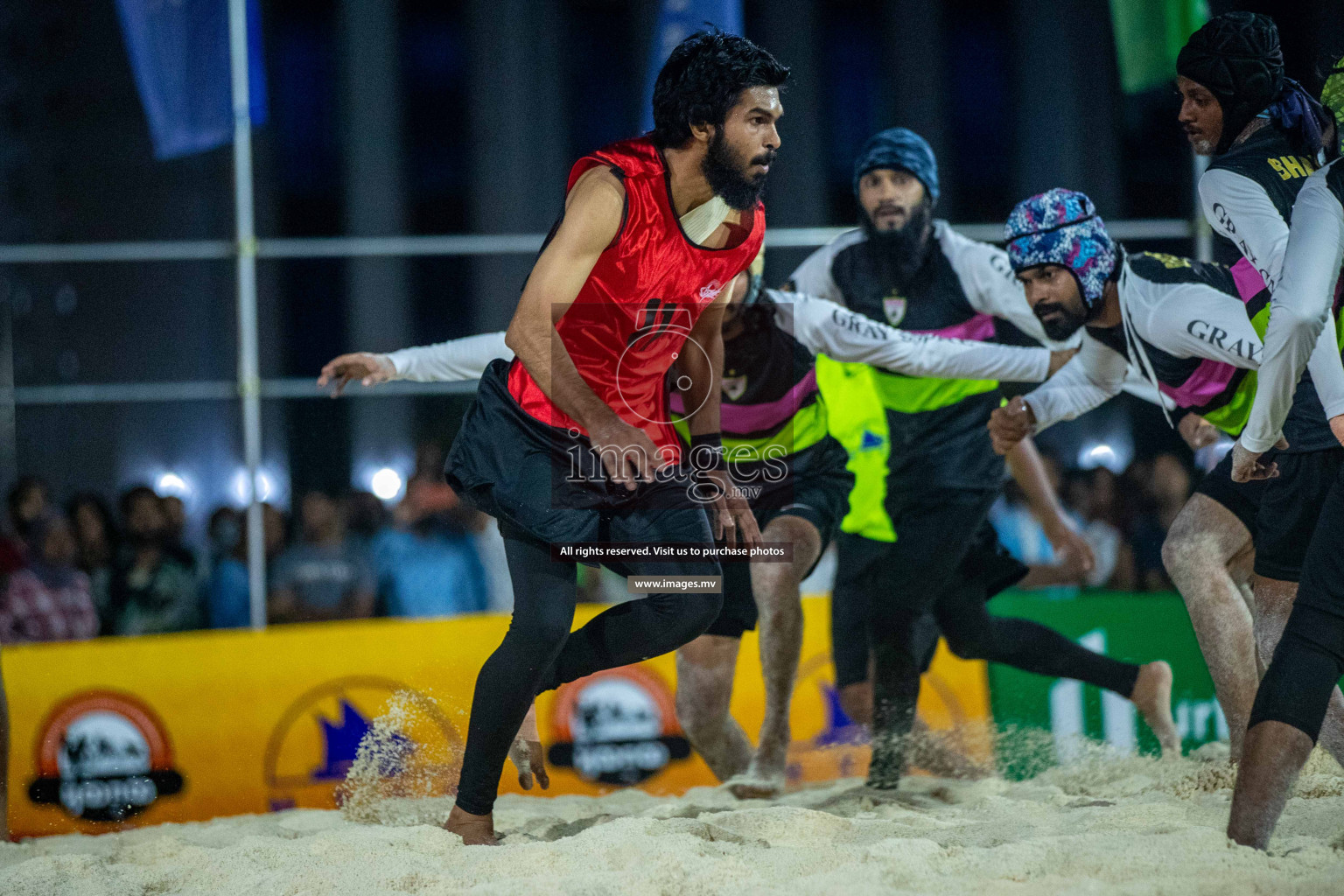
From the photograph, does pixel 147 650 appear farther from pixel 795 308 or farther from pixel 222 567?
pixel 795 308

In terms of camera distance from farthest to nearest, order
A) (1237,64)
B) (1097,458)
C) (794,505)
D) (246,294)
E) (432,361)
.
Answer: (1097,458)
(246,294)
(794,505)
(432,361)
(1237,64)

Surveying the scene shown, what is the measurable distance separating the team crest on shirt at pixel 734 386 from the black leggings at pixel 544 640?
1.15 metres

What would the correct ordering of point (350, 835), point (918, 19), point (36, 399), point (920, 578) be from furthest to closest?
point (918, 19) → point (36, 399) → point (920, 578) → point (350, 835)

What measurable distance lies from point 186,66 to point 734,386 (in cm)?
289

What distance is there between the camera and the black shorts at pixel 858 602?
4.34 m

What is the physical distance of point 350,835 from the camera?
2869 mm

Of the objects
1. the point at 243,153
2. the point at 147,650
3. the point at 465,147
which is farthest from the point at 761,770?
the point at 465,147

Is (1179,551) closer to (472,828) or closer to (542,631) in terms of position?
(542,631)

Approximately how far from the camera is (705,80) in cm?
294

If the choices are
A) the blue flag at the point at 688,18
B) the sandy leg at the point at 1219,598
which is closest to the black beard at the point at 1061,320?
the sandy leg at the point at 1219,598

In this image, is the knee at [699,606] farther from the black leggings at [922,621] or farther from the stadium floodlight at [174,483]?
the stadium floodlight at [174,483]

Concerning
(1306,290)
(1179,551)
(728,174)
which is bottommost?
(1179,551)

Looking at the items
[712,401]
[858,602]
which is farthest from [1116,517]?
[712,401]

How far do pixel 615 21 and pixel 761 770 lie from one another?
15.3 meters
